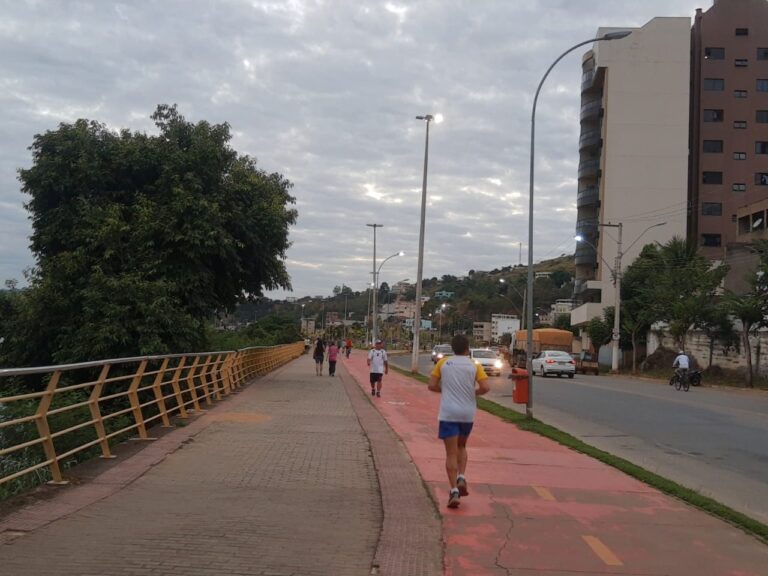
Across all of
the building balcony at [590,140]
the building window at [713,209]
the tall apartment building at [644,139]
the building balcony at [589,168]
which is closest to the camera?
the tall apartment building at [644,139]

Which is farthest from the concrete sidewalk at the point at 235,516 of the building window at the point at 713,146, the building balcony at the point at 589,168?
the building window at the point at 713,146

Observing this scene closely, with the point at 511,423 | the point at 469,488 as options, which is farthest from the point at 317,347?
the point at 469,488

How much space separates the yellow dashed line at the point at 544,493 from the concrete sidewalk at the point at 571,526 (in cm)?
1

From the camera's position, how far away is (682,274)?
4053cm

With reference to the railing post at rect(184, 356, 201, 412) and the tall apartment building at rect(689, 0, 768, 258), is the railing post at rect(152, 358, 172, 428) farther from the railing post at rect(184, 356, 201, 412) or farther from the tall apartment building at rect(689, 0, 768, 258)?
the tall apartment building at rect(689, 0, 768, 258)

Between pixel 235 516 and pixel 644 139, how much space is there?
207ft


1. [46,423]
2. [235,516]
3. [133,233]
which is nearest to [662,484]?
[235,516]

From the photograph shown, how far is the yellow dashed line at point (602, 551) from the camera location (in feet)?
17.7

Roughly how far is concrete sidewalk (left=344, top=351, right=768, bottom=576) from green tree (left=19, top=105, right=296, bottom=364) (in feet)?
39.4

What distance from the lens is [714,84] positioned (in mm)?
64875

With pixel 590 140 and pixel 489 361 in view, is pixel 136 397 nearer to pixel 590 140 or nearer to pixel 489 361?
pixel 489 361

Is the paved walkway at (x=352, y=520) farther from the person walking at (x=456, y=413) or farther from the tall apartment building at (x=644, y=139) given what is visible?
the tall apartment building at (x=644, y=139)

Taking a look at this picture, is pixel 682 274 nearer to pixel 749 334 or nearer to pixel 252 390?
pixel 749 334

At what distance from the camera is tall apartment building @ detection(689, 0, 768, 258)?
209 feet
